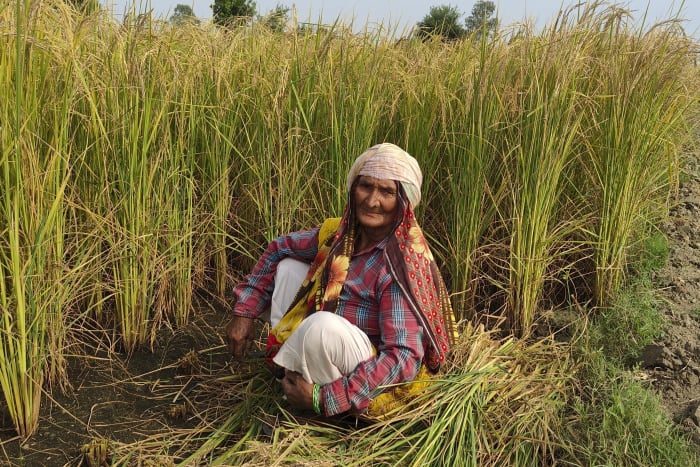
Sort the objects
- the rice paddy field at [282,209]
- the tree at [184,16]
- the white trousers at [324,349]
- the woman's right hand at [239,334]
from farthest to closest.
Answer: the tree at [184,16] → the woman's right hand at [239,334] → the rice paddy field at [282,209] → the white trousers at [324,349]

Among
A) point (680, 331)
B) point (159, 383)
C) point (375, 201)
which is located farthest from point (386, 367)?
point (680, 331)

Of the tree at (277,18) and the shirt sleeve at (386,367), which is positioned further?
the tree at (277,18)

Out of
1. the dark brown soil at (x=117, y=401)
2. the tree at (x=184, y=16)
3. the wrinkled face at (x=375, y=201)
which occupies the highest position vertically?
the tree at (x=184, y=16)

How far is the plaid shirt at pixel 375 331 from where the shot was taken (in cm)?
219

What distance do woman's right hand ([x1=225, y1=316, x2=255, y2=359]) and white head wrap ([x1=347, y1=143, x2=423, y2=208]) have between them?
0.72 m

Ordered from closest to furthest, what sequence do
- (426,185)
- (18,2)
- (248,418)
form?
(18,2), (248,418), (426,185)

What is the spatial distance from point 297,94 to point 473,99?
794mm

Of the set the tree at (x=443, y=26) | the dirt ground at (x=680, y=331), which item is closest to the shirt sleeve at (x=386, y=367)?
the dirt ground at (x=680, y=331)

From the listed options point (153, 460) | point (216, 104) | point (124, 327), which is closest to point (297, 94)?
point (216, 104)

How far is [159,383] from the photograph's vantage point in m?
2.80

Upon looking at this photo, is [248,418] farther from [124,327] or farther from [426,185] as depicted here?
[426,185]

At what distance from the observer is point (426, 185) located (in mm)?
3277

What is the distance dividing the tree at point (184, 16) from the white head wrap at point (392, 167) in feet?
5.49

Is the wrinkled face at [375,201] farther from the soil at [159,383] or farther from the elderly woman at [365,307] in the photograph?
the soil at [159,383]
